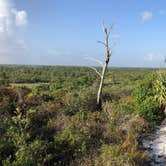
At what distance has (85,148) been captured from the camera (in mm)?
9188

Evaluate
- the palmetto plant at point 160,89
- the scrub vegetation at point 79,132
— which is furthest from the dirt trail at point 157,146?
the palmetto plant at point 160,89

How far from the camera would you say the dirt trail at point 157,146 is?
9209 mm

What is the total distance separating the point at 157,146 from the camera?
10492 mm

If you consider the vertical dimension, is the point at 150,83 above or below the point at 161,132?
above

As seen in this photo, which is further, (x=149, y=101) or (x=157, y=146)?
(x=149, y=101)

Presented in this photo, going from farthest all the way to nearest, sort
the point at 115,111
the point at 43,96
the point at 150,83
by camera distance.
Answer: the point at 43,96, the point at 150,83, the point at 115,111

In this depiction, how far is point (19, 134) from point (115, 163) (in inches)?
144

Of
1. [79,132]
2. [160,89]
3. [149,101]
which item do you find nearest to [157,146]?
[79,132]

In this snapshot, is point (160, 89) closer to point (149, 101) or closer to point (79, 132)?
point (149, 101)

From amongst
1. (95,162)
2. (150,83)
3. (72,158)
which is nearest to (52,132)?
(72,158)

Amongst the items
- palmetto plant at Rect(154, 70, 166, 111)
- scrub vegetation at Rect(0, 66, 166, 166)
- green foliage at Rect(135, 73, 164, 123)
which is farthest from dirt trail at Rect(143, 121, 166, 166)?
palmetto plant at Rect(154, 70, 166, 111)

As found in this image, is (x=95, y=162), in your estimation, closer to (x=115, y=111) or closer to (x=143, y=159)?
(x=143, y=159)

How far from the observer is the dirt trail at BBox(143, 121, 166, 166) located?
921 cm

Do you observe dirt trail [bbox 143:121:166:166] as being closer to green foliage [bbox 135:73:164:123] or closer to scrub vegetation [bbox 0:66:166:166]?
scrub vegetation [bbox 0:66:166:166]
